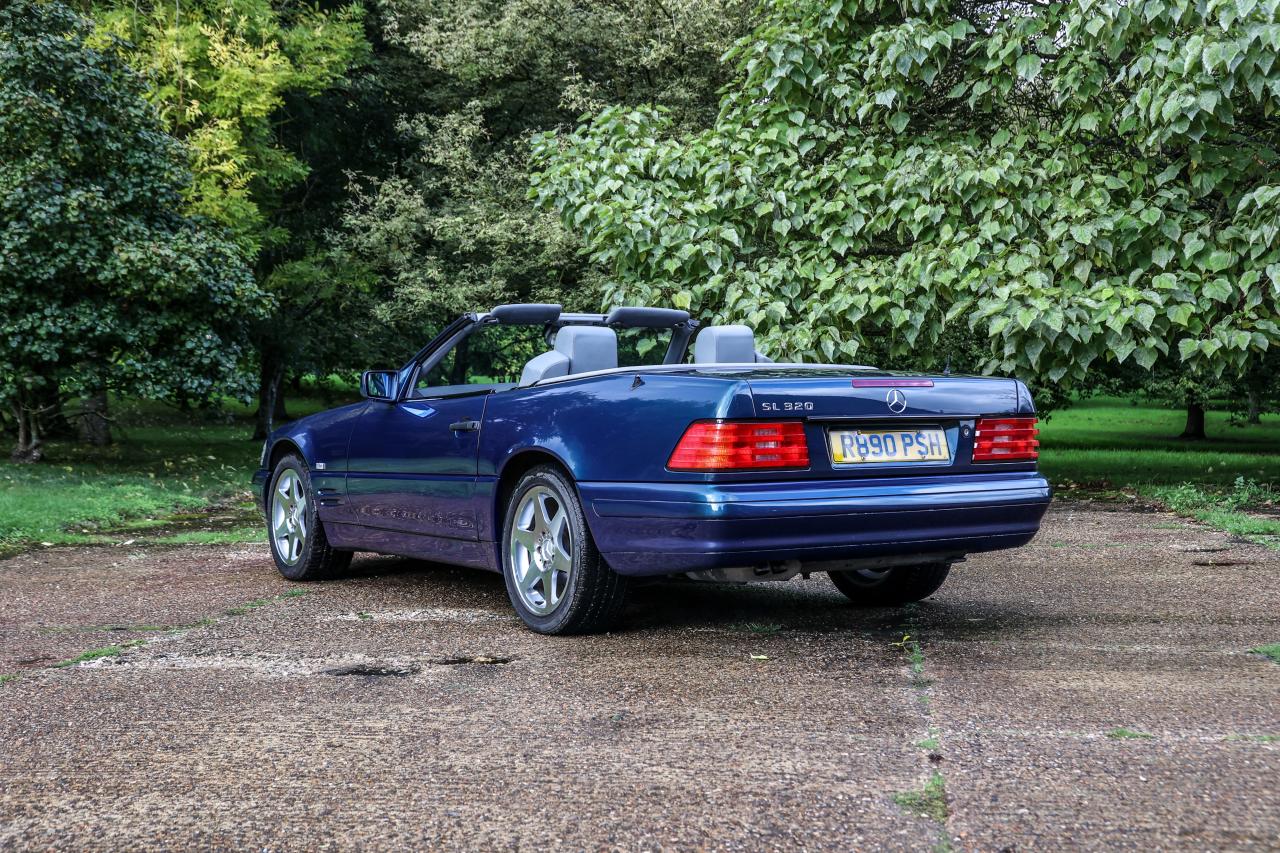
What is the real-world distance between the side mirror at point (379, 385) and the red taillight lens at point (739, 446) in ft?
7.86

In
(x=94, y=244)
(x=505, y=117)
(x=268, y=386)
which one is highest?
(x=505, y=117)

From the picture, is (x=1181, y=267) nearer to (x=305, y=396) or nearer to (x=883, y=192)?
(x=883, y=192)

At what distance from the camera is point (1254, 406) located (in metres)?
30.8

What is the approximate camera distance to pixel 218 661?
5074mm

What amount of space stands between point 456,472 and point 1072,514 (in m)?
7.39

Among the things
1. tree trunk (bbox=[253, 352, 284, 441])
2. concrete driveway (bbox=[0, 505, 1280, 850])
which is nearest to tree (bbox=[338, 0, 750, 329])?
tree trunk (bbox=[253, 352, 284, 441])

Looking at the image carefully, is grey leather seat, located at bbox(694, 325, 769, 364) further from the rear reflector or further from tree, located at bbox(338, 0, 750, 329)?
tree, located at bbox(338, 0, 750, 329)

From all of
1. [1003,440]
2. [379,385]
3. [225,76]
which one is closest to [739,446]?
[1003,440]

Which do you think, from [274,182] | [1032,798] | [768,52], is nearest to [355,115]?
[274,182]

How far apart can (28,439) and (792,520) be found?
16.3 meters

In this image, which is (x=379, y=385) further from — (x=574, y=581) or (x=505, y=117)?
(x=505, y=117)

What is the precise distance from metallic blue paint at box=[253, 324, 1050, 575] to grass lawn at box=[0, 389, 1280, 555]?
4532 mm

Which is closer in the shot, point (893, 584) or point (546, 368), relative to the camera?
point (546, 368)

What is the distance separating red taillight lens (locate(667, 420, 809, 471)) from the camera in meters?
4.78
